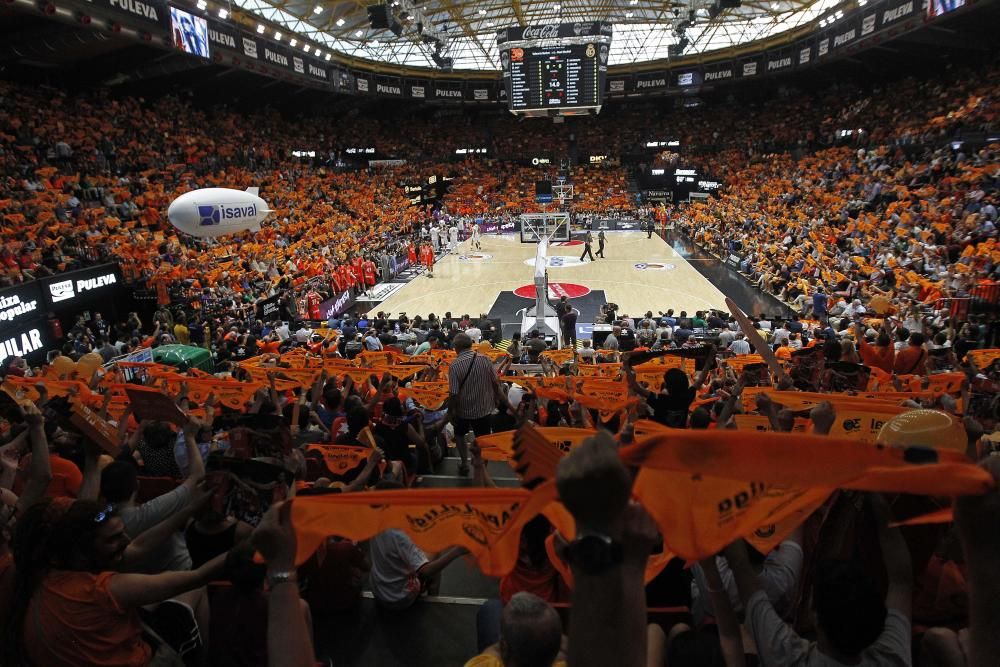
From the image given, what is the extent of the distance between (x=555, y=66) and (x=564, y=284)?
1294 centimetres

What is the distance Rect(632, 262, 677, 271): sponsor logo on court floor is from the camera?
24.2 meters

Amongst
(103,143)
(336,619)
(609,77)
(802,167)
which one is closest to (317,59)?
(103,143)

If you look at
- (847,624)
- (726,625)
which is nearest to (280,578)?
(726,625)

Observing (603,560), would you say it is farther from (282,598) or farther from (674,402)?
(674,402)

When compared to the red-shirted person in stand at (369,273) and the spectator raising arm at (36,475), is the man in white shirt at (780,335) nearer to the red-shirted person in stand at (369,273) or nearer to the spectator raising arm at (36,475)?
the spectator raising arm at (36,475)

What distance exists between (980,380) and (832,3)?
113 feet

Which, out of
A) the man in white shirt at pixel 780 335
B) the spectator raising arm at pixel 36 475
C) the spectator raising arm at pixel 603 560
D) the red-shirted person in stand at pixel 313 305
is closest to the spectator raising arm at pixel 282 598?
the spectator raising arm at pixel 603 560

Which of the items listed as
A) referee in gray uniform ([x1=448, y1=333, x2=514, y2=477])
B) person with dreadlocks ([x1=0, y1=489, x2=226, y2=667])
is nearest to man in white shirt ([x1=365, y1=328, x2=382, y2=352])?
referee in gray uniform ([x1=448, y1=333, x2=514, y2=477])

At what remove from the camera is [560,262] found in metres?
26.5

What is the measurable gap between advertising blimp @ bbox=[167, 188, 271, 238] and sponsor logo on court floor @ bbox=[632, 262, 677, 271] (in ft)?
55.0

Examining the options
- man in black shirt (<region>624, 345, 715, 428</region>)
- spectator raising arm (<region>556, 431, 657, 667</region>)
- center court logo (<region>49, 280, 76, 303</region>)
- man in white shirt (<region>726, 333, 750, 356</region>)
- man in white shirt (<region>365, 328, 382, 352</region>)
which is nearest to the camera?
spectator raising arm (<region>556, 431, 657, 667</region>)

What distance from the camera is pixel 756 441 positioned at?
123cm

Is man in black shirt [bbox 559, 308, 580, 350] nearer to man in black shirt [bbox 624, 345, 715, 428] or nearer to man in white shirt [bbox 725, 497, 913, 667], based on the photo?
man in black shirt [bbox 624, 345, 715, 428]

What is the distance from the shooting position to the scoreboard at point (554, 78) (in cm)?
2833
